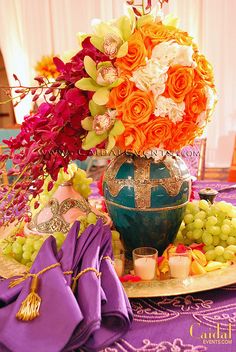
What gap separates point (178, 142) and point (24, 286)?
46cm

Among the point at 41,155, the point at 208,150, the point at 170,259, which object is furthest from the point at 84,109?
the point at 208,150

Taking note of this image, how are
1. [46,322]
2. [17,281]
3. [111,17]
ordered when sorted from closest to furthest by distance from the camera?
[46,322] < [17,281] < [111,17]

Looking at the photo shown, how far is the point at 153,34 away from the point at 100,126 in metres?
0.23

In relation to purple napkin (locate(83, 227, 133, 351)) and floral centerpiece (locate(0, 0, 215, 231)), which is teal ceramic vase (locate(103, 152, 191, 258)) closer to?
floral centerpiece (locate(0, 0, 215, 231))

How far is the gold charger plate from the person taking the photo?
85 cm

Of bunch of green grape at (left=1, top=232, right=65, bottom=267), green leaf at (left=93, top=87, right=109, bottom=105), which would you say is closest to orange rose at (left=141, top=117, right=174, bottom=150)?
green leaf at (left=93, top=87, right=109, bottom=105)

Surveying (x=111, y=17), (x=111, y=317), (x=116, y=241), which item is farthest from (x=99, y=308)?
(x=111, y=17)

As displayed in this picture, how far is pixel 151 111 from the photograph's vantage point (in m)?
0.88

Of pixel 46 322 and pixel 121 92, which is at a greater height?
pixel 121 92

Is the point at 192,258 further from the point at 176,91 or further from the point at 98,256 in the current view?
the point at 176,91

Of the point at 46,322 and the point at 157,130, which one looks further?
the point at 157,130

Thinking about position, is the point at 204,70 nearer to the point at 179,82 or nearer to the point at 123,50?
the point at 179,82

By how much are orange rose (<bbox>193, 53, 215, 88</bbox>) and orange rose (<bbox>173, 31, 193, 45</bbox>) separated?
36 millimetres

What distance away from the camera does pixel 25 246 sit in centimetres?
100
